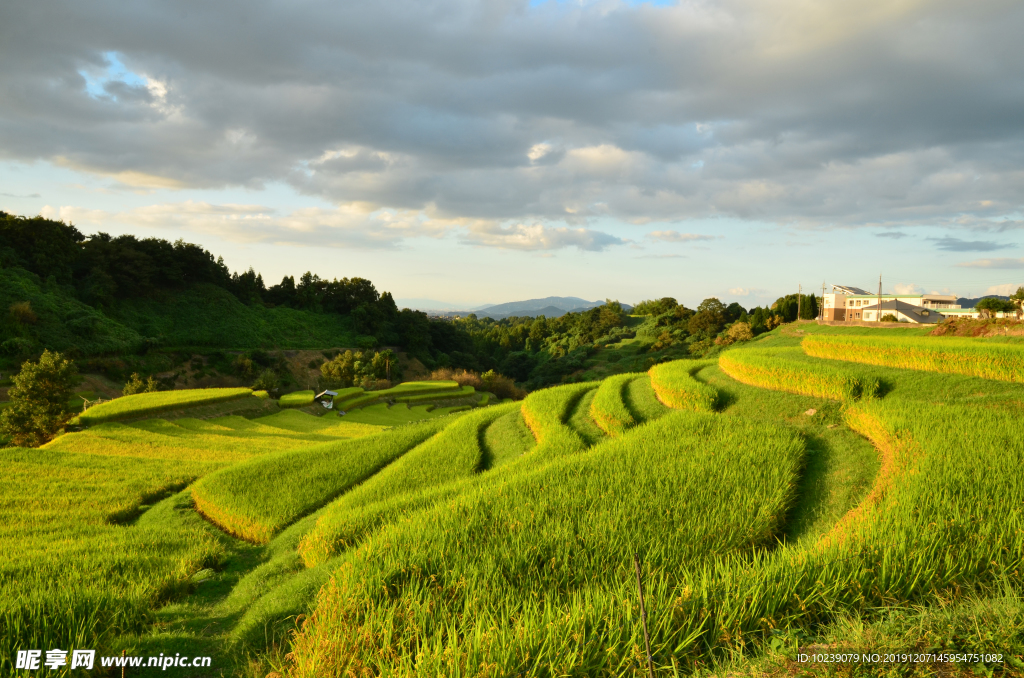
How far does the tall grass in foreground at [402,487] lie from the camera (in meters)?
6.09

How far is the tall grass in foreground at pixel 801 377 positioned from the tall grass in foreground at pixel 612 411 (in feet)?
9.66

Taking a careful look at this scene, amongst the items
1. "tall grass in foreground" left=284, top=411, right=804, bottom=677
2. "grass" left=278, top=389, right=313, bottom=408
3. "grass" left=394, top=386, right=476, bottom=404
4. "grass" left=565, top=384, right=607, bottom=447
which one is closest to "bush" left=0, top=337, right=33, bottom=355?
"grass" left=278, top=389, right=313, bottom=408

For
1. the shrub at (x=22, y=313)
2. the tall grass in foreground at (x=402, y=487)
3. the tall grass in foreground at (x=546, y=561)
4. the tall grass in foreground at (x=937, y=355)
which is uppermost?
the shrub at (x=22, y=313)

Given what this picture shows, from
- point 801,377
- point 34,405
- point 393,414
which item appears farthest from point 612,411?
point 393,414

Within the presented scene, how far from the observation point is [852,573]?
3.35 metres

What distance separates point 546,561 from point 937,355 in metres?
10.3

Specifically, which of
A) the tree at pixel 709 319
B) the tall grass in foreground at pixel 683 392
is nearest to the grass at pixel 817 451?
the tall grass in foreground at pixel 683 392

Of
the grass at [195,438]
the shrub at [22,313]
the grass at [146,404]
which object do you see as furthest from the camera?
the shrub at [22,313]

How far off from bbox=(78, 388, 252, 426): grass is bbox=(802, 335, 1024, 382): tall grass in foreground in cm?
2516

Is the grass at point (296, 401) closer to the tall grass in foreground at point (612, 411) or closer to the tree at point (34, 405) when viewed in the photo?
the tree at point (34, 405)

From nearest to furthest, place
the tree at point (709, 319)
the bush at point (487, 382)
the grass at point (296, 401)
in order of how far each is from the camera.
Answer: the grass at point (296, 401) → the bush at point (487, 382) → the tree at point (709, 319)

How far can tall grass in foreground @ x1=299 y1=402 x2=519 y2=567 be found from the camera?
609cm

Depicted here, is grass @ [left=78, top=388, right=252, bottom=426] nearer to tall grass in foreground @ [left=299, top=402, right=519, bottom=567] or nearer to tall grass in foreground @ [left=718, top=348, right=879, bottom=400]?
tall grass in foreground @ [left=299, top=402, right=519, bottom=567]

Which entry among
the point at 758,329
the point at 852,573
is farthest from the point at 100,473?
the point at 758,329
